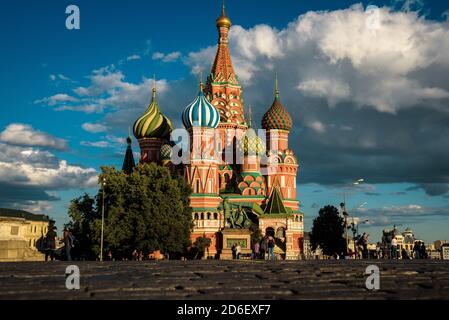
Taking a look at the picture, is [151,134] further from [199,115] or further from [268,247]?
[268,247]

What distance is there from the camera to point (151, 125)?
224ft

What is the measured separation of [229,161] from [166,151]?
8144 millimetres

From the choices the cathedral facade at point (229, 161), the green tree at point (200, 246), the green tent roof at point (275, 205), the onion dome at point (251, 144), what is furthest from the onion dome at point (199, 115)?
the green tree at point (200, 246)

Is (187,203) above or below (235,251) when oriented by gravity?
above

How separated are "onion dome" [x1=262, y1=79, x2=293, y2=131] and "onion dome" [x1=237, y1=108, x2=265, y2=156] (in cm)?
363

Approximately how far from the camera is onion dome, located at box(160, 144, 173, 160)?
6600 centimetres

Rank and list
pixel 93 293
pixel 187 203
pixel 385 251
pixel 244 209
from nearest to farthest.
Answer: pixel 93 293, pixel 385 251, pixel 187 203, pixel 244 209

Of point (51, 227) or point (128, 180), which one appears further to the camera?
point (128, 180)

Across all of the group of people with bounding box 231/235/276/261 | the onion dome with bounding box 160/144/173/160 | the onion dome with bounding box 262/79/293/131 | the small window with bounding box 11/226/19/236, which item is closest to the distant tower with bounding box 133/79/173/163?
the onion dome with bounding box 160/144/173/160

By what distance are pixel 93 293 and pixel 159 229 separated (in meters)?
34.9

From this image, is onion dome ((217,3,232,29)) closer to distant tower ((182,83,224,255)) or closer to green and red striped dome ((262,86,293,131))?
green and red striped dome ((262,86,293,131))
